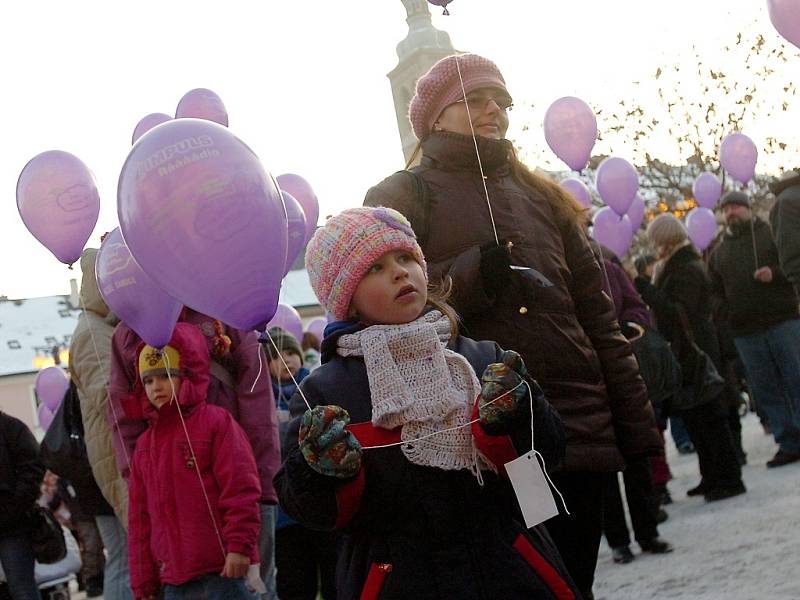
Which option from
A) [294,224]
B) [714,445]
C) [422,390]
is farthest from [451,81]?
[714,445]

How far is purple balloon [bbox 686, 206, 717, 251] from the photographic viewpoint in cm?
1298

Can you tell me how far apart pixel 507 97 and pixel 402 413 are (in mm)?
1388

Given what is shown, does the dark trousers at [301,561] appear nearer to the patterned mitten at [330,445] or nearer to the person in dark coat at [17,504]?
the person in dark coat at [17,504]

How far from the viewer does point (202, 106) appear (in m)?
6.07

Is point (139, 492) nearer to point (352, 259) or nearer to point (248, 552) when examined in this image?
point (248, 552)

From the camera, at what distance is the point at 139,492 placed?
417 centimetres

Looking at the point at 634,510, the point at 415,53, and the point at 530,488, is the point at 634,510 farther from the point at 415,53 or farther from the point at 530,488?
the point at 415,53

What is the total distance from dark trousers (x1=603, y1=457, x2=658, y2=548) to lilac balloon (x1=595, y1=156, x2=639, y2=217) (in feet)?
16.1

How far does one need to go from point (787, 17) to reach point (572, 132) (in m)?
3.36

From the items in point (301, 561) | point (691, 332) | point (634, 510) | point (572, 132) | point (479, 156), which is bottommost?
point (634, 510)

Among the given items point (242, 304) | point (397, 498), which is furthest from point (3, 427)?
point (397, 498)

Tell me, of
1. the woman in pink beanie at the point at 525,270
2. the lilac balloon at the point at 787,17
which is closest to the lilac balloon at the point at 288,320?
the lilac balloon at the point at 787,17

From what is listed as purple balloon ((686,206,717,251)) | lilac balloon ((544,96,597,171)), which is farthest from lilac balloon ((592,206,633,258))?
lilac balloon ((544,96,597,171))

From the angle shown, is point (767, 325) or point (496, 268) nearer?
point (496, 268)
